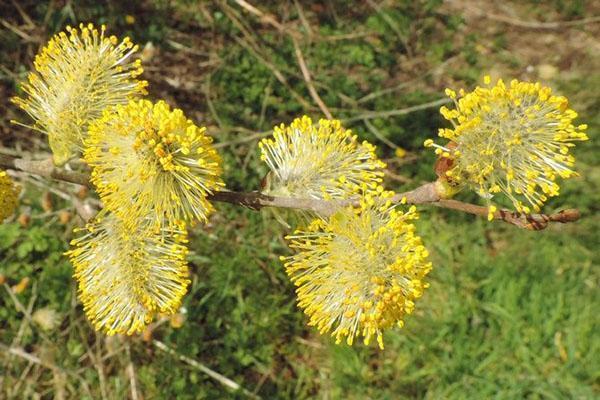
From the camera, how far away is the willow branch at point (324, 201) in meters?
1.29

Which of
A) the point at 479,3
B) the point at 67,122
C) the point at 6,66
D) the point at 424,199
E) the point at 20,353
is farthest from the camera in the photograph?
the point at 479,3

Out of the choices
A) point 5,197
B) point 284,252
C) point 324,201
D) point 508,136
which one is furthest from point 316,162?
point 284,252

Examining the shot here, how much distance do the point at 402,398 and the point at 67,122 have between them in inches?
84.2

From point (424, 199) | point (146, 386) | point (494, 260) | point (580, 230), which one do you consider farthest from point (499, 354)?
point (424, 199)

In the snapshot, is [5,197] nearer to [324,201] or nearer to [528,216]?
[324,201]

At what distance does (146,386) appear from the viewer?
2.75 m

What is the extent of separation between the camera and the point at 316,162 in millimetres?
1581

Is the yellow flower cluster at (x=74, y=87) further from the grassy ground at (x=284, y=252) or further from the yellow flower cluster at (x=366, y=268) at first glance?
the grassy ground at (x=284, y=252)

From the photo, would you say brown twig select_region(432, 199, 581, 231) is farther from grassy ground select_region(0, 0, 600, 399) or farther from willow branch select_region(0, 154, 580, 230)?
grassy ground select_region(0, 0, 600, 399)

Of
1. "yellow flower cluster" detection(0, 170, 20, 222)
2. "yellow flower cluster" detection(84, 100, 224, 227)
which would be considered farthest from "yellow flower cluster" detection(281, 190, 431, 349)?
"yellow flower cluster" detection(0, 170, 20, 222)

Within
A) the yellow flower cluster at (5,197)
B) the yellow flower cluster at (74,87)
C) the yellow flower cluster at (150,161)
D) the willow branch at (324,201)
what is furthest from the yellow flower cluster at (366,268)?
the yellow flower cluster at (5,197)

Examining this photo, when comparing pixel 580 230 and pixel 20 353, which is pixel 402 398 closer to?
pixel 580 230

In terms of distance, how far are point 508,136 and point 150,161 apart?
79 cm

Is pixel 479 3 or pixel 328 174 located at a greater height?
pixel 328 174
